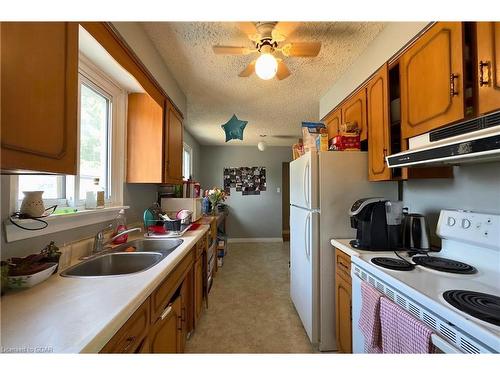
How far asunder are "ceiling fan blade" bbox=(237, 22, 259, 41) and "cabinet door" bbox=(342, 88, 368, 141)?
990 mm

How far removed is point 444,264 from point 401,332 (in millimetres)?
469

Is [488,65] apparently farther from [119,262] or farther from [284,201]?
[284,201]

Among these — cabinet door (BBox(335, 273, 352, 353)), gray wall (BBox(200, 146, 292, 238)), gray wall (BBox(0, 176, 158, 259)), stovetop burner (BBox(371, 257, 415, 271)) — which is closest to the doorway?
gray wall (BBox(200, 146, 292, 238))

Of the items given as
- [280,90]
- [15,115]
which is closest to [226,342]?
[15,115]

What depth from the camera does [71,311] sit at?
69cm

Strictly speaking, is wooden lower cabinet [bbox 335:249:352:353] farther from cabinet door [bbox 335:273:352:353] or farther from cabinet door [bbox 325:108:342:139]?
cabinet door [bbox 325:108:342:139]

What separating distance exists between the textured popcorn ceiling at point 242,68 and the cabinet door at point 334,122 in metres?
0.33

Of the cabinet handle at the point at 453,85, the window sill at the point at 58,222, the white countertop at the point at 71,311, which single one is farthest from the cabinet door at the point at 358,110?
the window sill at the point at 58,222

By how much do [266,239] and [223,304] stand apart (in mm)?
3200

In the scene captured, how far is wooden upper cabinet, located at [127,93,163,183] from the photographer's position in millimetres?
2029

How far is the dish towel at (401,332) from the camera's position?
0.80m

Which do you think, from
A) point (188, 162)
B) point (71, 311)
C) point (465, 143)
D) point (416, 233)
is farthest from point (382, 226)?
point (188, 162)

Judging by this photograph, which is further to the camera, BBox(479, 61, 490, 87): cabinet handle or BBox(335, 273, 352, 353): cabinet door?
BBox(335, 273, 352, 353): cabinet door
